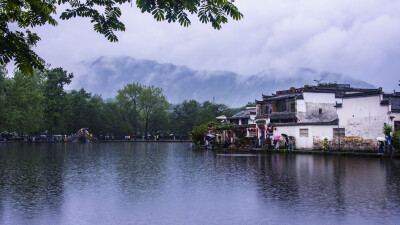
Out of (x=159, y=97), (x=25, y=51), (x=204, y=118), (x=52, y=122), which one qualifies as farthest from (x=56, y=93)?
(x=25, y=51)

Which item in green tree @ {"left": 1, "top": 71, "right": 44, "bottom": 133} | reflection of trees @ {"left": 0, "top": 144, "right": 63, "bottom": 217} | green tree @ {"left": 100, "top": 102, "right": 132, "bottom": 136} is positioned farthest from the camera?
green tree @ {"left": 100, "top": 102, "right": 132, "bottom": 136}

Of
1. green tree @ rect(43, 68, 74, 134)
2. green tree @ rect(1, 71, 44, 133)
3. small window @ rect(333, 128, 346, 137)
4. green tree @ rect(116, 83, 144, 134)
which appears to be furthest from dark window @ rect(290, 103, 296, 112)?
green tree @ rect(116, 83, 144, 134)

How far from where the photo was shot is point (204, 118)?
10919cm

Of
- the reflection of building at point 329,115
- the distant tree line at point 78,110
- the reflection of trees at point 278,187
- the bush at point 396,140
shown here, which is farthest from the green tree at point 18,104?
the bush at point 396,140

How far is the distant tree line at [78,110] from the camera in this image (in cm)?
6081

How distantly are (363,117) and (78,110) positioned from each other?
74027mm

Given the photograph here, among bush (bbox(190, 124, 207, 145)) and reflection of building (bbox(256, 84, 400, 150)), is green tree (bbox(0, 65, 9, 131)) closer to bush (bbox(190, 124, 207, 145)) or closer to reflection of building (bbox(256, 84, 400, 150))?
bush (bbox(190, 124, 207, 145))

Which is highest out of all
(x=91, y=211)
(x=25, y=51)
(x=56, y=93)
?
(x=56, y=93)

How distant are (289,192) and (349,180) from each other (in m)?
4.82

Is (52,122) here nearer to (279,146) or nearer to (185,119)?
(185,119)

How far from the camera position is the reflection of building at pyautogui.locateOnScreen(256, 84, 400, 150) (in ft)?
120

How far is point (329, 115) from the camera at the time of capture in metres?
51.6

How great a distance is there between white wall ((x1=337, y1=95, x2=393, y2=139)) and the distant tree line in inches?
1851

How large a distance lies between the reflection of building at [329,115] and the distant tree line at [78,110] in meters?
39.3
